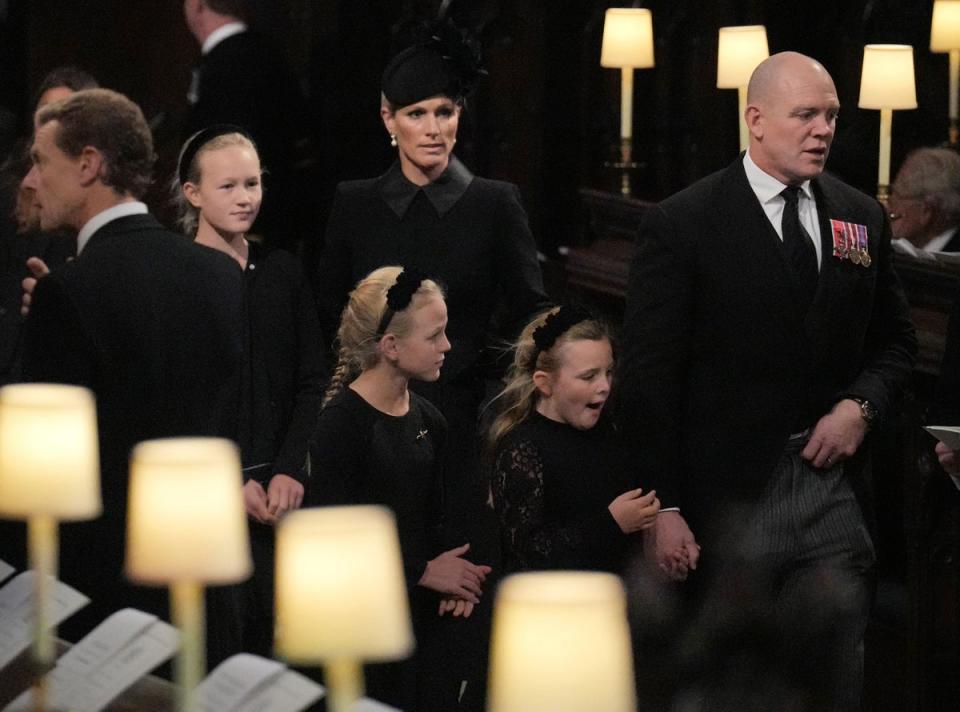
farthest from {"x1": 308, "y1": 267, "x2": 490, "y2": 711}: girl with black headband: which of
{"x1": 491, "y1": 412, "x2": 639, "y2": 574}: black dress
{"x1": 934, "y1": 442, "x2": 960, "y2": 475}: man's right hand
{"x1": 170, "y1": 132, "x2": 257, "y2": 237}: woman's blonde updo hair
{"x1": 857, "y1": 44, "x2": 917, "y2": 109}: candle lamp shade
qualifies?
{"x1": 857, "y1": 44, "x2": 917, "y2": 109}: candle lamp shade

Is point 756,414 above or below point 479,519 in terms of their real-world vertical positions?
above

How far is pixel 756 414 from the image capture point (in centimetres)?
407

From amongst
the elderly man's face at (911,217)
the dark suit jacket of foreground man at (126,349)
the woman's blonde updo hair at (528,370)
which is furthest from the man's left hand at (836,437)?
the elderly man's face at (911,217)

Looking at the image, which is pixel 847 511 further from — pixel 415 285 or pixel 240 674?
pixel 240 674

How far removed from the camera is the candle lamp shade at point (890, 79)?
23.5ft

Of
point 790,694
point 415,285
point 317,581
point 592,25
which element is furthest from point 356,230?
point 592,25

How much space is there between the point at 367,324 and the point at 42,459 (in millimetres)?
1958

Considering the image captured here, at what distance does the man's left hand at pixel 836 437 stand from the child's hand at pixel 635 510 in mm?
340

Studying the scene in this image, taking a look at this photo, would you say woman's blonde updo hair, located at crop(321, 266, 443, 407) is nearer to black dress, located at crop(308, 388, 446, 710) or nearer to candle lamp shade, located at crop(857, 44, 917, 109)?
black dress, located at crop(308, 388, 446, 710)

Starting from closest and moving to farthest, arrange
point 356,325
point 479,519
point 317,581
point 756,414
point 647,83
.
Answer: point 317,581 → point 756,414 → point 356,325 → point 479,519 → point 647,83

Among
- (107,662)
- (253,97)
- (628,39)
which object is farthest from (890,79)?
(107,662)

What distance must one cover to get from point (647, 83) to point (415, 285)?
4917 millimetres

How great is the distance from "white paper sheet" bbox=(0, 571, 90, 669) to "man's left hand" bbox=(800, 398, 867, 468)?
5.39ft

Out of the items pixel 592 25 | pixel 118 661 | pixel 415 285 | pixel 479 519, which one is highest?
pixel 592 25
